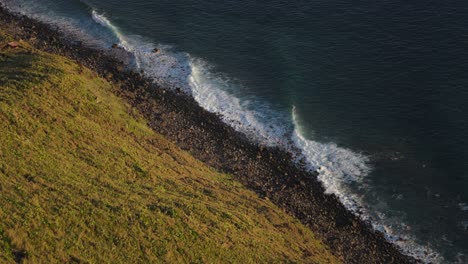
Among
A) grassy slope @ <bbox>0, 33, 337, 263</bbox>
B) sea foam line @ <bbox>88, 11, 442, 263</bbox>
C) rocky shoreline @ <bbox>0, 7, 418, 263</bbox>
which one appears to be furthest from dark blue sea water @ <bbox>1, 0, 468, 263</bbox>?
grassy slope @ <bbox>0, 33, 337, 263</bbox>

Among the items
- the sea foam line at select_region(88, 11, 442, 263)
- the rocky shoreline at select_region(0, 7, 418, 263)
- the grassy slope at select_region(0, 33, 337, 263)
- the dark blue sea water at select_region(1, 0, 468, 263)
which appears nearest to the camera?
the grassy slope at select_region(0, 33, 337, 263)

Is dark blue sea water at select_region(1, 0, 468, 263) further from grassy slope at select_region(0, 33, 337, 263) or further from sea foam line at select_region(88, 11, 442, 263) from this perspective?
grassy slope at select_region(0, 33, 337, 263)

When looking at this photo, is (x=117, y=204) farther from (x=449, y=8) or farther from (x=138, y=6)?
(x=449, y=8)

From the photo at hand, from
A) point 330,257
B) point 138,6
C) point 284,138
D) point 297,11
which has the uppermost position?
point 297,11

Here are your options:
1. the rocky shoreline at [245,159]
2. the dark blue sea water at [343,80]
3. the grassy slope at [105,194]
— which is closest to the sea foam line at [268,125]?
the dark blue sea water at [343,80]

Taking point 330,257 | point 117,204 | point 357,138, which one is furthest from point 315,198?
point 117,204

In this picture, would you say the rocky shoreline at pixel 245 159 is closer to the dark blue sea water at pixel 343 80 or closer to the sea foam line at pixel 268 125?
the sea foam line at pixel 268 125
